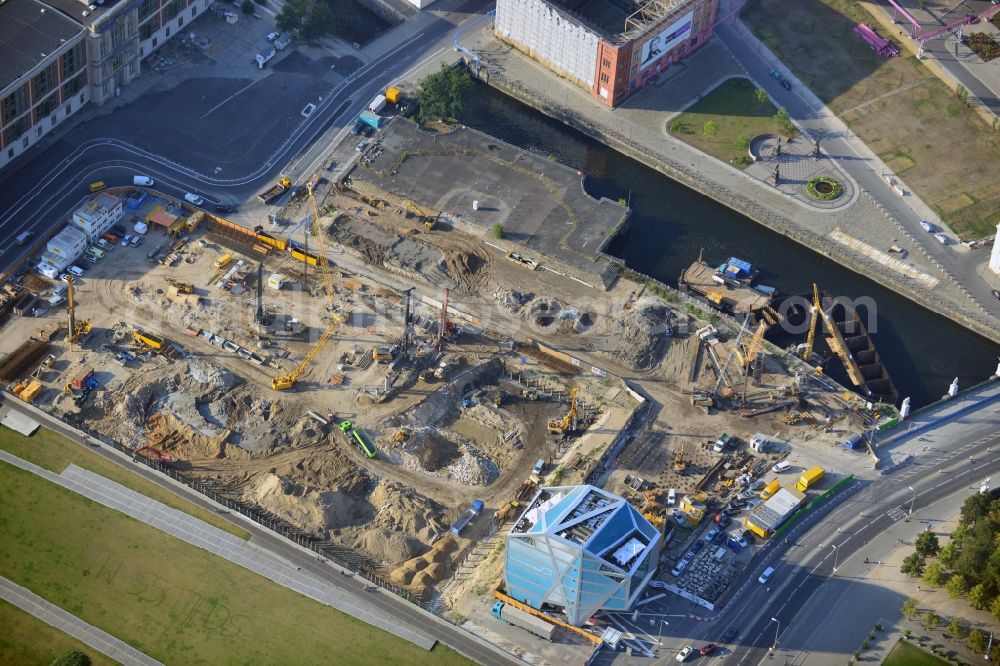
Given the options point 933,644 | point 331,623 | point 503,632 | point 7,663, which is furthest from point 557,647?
point 7,663

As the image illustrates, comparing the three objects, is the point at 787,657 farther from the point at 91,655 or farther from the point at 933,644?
the point at 91,655

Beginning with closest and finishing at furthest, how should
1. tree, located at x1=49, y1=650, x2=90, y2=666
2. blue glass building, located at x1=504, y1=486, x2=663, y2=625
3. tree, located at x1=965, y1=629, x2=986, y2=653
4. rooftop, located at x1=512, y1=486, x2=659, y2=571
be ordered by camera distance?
tree, located at x1=49, y1=650, x2=90, y2=666, blue glass building, located at x1=504, y1=486, x2=663, y2=625, rooftop, located at x1=512, y1=486, x2=659, y2=571, tree, located at x1=965, y1=629, x2=986, y2=653

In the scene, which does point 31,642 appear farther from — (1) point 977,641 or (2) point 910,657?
(1) point 977,641

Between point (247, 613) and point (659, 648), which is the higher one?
point (659, 648)

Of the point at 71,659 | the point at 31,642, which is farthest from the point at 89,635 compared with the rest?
the point at 31,642

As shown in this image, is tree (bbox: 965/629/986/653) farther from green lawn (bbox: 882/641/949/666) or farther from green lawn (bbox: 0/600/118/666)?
green lawn (bbox: 0/600/118/666)

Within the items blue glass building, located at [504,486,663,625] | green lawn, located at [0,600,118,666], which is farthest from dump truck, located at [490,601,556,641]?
green lawn, located at [0,600,118,666]
